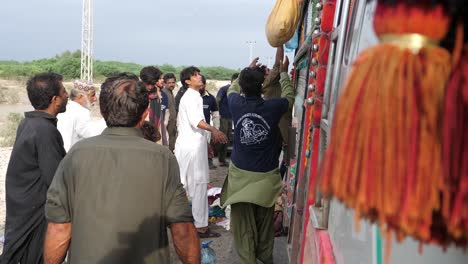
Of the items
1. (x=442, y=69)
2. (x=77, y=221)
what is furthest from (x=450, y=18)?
(x=77, y=221)

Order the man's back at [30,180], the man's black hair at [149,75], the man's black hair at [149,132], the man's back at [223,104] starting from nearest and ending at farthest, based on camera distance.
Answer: the man's back at [30,180] → the man's black hair at [149,132] → the man's black hair at [149,75] → the man's back at [223,104]

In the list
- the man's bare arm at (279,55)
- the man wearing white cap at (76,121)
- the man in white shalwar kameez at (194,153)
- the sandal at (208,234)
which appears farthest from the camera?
the sandal at (208,234)

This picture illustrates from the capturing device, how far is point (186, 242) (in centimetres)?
237

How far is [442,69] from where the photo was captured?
65 cm

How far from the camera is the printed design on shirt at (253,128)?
439 cm

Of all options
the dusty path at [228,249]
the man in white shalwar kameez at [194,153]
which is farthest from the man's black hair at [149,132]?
the dusty path at [228,249]

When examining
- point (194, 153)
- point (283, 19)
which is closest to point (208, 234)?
point (194, 153)

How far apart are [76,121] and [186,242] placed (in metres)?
2.13

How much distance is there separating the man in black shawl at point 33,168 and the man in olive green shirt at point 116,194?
1002 millimetres

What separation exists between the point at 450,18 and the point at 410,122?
0.16m

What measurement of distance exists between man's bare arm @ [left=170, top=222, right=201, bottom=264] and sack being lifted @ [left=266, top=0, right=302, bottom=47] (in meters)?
2.29

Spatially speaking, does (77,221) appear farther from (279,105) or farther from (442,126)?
(279,105)

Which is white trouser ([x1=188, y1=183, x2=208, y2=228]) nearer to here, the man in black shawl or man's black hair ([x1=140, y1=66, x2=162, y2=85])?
man's black hair ([x1=140, y1=66, x2=162, y2=85])

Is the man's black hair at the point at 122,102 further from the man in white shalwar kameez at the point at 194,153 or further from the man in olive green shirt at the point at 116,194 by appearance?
the man in white shalwar kameez at the point at 194,153
